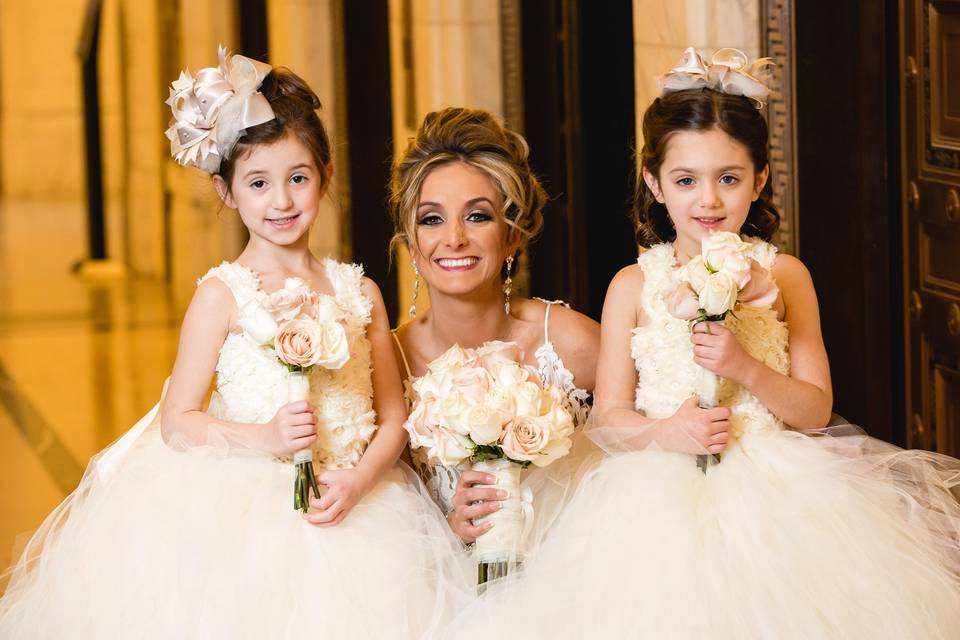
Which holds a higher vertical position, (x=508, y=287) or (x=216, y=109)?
(x=216, y=109)

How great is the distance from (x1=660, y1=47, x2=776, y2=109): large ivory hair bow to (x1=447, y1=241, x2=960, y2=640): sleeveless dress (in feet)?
2.24

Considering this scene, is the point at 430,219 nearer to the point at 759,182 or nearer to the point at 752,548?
the point at 759,182

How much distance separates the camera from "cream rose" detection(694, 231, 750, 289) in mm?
2604

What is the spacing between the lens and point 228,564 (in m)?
2.72

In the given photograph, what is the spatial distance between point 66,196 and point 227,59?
30.2 feet

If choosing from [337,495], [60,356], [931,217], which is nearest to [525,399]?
[337,495]

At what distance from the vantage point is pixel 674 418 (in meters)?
2.83

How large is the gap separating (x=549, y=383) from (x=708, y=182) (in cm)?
78


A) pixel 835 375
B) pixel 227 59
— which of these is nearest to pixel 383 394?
pixel 227 59

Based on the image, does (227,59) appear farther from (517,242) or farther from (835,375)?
(835,375)

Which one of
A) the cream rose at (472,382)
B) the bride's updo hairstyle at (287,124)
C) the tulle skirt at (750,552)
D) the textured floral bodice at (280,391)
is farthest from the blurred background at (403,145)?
the tulle skirt at (750,552)

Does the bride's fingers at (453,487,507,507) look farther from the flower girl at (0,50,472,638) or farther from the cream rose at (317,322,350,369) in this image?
the cream rose at (317,322,350,369)

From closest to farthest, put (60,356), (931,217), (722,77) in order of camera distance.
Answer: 1. (722,77)
2. (931,217)
3. (60,356)

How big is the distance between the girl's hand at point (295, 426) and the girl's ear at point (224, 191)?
2.00 ft
